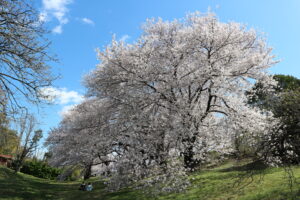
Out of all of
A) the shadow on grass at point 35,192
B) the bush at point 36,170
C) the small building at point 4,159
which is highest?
the small building at point 4,159

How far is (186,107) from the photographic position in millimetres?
12828

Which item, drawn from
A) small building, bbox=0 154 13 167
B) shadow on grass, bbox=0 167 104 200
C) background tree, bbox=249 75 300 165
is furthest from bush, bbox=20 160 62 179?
background tree, bbox=249 75 300 165

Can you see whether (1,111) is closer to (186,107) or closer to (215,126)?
(186,107)

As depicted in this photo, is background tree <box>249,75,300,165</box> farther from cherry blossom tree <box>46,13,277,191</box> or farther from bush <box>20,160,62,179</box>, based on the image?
bush <box>20,160,62,179</box>

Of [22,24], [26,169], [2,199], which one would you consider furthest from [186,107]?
[26,169]

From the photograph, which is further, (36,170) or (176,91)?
(36,170)

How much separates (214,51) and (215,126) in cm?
473

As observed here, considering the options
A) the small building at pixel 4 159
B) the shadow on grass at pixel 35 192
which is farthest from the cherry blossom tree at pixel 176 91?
the small building at pixel 4 159

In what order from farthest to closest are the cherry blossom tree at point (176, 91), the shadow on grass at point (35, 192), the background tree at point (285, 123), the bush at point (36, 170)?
the bush at point (36, 170)
the shadow on grass at point (35, 192)
the cherry blossom tree at point (176, 91)
the background tree at point (285, 123)

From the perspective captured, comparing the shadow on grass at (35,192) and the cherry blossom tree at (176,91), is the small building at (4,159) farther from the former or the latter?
the cherry blossom tree at (176,91)

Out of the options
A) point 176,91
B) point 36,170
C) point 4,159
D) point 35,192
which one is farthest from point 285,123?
point 4,159

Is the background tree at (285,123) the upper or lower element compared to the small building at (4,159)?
lower

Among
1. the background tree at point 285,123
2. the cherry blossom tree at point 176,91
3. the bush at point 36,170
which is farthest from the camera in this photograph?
the bush at point 36,170

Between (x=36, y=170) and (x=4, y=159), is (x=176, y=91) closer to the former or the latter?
(x=36, y=170)
